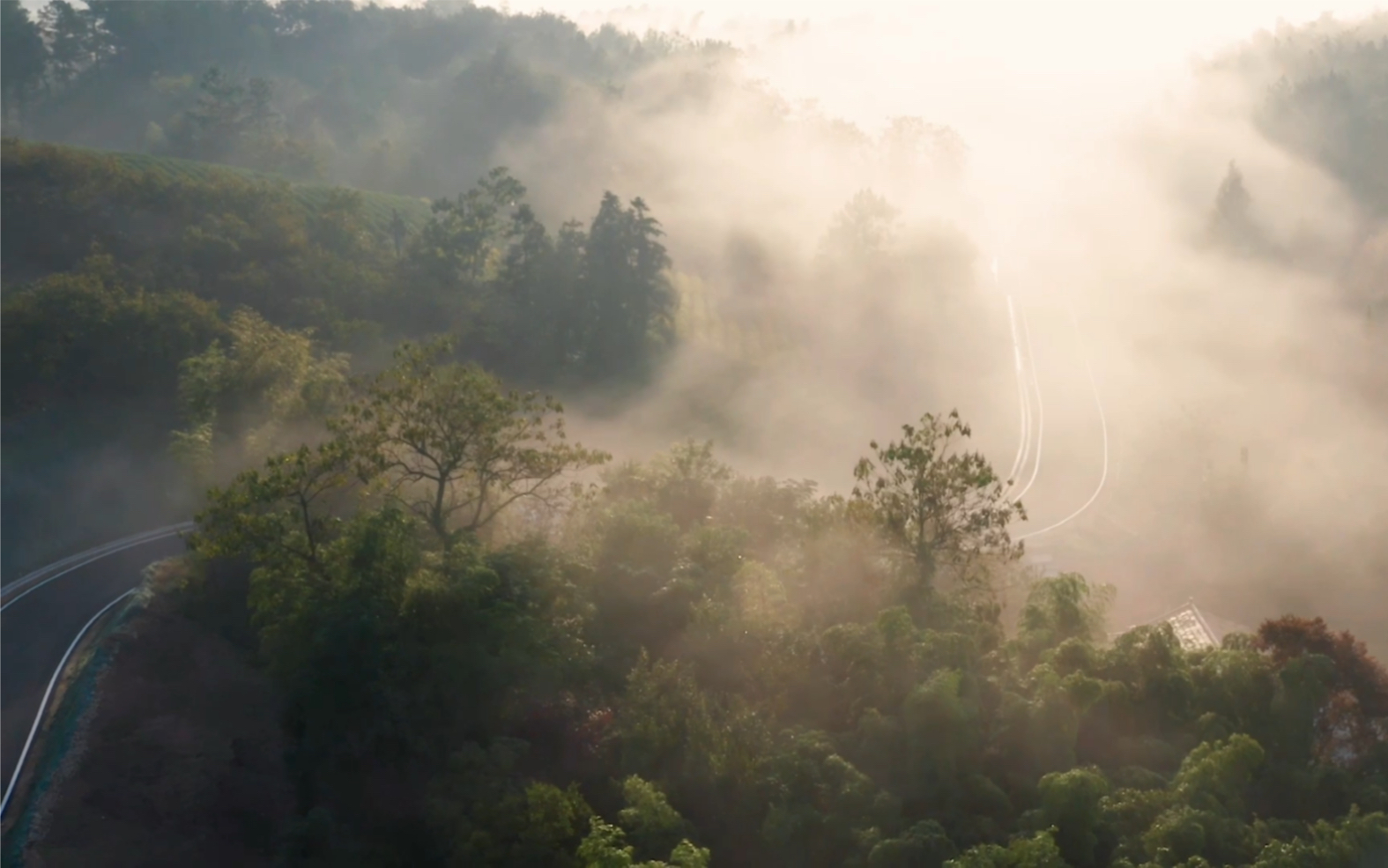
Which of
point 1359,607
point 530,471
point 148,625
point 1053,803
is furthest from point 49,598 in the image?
point 1359,607

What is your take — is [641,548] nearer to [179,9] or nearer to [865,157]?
[865,157]

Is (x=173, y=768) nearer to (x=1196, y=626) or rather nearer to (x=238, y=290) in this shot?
(x=1196, y=626)

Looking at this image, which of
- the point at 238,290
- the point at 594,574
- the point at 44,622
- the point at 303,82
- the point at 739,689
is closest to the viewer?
the point at 739,689

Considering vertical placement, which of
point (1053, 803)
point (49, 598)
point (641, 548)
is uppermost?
point (49, 598)

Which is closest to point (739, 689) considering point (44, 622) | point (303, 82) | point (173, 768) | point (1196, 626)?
point (173, 768)

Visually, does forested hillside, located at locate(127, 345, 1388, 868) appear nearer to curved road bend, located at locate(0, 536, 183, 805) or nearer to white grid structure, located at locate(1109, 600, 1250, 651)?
curved road bend, located at locate(0, 536, 183, 805)

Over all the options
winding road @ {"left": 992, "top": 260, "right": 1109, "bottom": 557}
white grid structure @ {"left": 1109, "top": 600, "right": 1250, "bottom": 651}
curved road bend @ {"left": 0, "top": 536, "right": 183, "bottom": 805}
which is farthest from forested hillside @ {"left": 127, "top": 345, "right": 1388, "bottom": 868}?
winding road @ {"left": 992, "top": 260, "right": 1109, "bottom": 557}

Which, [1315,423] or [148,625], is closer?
[148,625]

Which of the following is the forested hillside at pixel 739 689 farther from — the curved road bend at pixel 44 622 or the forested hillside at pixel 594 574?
the curved road bend at pixel 44 622

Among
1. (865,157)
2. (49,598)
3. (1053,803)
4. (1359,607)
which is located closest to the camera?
(1053,803)
